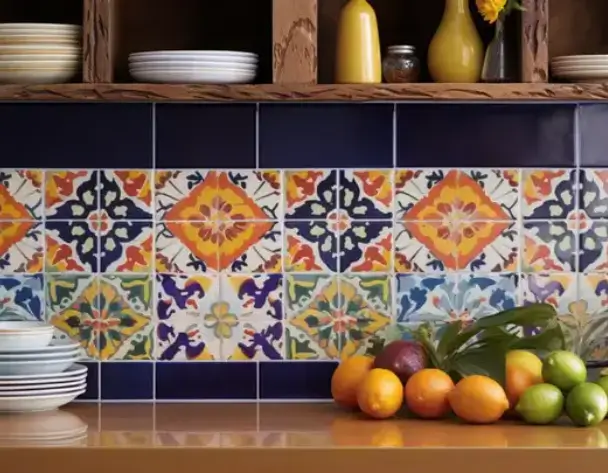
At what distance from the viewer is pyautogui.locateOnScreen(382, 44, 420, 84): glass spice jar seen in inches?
98.5

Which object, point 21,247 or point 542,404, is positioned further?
point 21,247

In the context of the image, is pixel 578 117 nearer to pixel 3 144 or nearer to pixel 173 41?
pixel 173 41

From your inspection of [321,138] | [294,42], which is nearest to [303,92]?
[294,42]

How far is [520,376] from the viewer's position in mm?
2391

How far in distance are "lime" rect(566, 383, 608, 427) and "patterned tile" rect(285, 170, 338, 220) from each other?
0.68m

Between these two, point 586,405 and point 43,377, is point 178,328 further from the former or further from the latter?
point 586,405

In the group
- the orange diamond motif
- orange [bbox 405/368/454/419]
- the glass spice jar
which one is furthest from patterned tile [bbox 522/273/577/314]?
the glass spice jar

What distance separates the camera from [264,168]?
8.86ft

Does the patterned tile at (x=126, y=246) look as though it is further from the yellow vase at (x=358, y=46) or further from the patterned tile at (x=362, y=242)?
the yellow vase at (x=358, y=46)

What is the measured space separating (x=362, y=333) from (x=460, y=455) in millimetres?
638

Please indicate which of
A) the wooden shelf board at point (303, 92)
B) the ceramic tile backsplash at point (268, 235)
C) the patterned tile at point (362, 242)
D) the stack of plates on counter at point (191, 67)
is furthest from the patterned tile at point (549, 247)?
the stack of plates on counter at point (191, 67)

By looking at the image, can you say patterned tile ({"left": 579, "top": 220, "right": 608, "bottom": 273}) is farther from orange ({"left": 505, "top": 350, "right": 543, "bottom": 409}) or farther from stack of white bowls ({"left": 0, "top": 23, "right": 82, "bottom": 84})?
stack of white bowls ({"left": 0, "top": 23, "right": 82, "bottom": 84})

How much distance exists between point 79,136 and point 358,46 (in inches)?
25.0

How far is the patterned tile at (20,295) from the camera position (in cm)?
270
